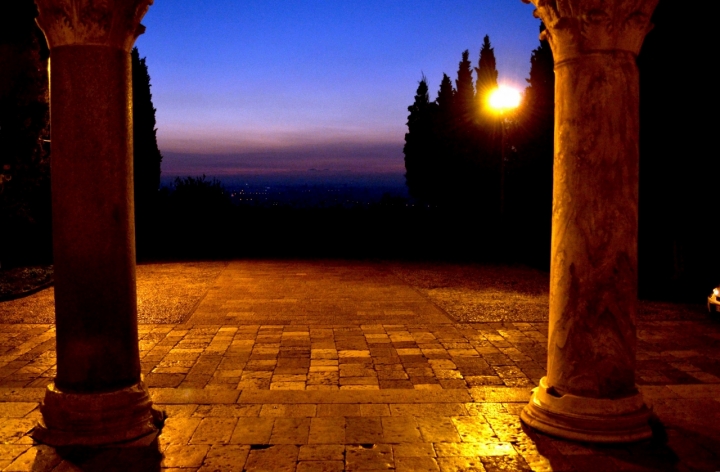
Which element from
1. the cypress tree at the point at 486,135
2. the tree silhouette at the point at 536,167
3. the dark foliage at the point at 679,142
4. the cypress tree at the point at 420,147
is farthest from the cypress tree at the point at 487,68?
the dark foliage at the point at 679,142

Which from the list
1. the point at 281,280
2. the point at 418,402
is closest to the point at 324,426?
the point at 418,402

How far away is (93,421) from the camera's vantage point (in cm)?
459

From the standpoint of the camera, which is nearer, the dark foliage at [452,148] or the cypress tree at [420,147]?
the dark foliage at [452,148]

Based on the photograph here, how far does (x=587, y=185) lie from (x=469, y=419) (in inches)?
80.3

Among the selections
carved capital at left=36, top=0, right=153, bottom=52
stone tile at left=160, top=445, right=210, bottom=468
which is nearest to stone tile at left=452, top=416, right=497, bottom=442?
stone tile at left=160, top=445, right=210, bottom=468

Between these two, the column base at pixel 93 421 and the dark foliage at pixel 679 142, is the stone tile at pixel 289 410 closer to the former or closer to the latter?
the column base at pixel 93 421

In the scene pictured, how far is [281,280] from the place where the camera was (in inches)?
531

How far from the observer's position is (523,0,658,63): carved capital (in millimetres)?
4441

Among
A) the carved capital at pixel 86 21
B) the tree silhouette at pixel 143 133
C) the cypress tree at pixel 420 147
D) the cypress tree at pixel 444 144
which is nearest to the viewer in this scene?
the carved capital at pixel 86 21

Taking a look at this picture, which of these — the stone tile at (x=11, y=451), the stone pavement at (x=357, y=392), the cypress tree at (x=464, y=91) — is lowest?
the stone pavement at (x=357, y=392)

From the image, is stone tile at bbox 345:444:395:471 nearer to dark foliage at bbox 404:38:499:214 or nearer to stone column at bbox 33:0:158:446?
stone column at bbox 33:0:158:446

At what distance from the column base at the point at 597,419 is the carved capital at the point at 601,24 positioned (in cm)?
251

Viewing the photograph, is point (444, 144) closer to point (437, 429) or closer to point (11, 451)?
point (437, 429)

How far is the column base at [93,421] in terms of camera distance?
14.9 feet
